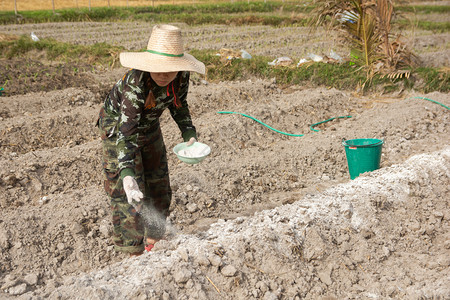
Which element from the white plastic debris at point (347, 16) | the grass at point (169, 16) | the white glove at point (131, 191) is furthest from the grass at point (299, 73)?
the grass at point (169, 16)

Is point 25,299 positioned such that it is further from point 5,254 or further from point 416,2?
point 416,2

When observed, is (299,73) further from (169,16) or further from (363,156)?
(169,16)

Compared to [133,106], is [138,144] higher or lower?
lower

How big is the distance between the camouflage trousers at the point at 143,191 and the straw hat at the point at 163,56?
50cm

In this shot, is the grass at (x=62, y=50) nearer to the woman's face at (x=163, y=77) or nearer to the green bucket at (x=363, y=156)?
the green bucket at (x=363, y=156)

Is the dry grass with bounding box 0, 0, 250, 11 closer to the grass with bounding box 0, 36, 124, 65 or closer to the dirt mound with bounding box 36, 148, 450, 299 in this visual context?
the grass with bounding box 0, 36, 124, 65

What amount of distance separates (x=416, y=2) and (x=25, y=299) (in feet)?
85.2

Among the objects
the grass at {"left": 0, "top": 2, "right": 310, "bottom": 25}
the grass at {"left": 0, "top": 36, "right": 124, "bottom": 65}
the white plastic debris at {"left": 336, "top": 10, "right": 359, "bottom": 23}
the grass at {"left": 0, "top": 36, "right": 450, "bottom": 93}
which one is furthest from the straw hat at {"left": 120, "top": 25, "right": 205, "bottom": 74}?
the grass at {"left": 0, "top": 2, "right": 310, "bottom": 25}

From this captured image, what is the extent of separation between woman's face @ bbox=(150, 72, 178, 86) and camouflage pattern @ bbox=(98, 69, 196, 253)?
0.04 meters

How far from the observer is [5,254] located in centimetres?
327

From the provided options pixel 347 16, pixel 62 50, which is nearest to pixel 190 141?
pixel 347 16

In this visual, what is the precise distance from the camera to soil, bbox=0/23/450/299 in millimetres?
2773

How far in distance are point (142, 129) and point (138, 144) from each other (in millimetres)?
96

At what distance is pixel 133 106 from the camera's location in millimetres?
2465
